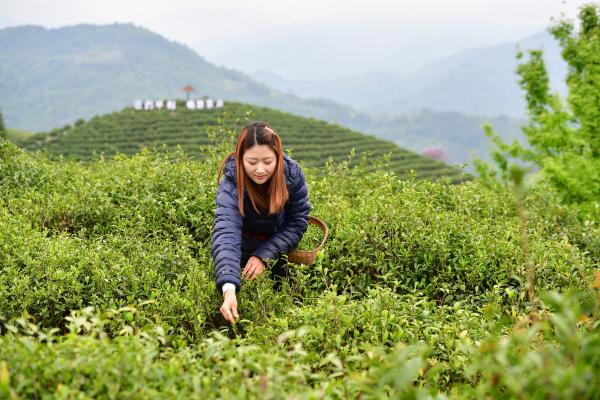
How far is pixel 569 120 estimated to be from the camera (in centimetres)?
1850

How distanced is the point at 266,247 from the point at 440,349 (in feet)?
4.62

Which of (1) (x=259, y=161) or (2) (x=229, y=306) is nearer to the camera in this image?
(2) (x=229, y=306)

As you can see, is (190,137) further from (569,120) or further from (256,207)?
(256,207)

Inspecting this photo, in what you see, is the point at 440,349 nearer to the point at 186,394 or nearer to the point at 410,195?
the point at 186,394

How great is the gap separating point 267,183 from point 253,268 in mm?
611

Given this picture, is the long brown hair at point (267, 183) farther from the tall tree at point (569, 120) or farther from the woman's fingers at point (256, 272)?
the tall tree at point (569, 120)

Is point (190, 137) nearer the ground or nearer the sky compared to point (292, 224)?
nearer the ground

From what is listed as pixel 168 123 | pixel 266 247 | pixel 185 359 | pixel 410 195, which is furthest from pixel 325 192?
pixel 168 123

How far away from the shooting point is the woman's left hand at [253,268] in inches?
137

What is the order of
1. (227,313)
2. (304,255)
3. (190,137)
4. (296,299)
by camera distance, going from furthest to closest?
(190,137) < (304,255) < (296,299) < (227,313)

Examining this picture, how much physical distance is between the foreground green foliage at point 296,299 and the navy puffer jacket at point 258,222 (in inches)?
9.7

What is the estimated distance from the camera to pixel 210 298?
3238mm

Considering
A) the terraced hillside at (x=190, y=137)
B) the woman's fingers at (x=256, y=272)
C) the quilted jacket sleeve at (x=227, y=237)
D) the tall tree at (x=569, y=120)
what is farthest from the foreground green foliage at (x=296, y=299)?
the terraced hillside at (x=190, y=137)

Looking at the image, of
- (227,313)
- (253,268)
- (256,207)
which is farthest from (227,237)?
(227,313)
